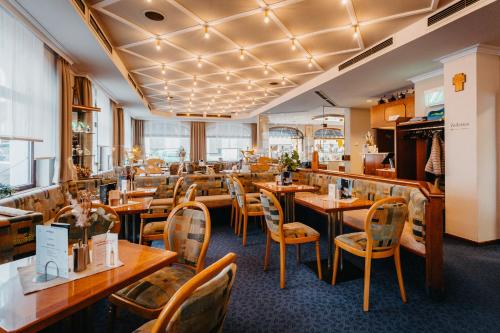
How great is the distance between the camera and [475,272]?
287 centimetres

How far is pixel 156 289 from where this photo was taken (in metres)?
1.55

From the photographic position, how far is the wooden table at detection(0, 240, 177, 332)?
0.86 meters

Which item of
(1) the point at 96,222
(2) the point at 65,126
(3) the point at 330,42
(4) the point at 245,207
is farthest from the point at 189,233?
(3) the point at 330,42

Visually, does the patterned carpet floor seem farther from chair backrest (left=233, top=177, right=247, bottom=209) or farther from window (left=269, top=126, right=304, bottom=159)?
window (left=269, top=126, right=304, bottom=159)

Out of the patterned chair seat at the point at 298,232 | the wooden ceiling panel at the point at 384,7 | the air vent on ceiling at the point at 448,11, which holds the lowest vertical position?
the patterned chair seat at the point at 298,232

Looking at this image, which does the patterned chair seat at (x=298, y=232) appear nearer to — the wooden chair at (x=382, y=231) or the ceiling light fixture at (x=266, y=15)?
the wooden chair at (x=382, y=231)

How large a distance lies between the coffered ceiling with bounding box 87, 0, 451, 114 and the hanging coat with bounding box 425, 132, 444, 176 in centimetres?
209

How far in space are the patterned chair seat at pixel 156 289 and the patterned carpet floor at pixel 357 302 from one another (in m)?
0.57

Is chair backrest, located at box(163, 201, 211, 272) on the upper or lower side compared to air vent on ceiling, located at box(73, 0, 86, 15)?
lower

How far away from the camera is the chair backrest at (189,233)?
5.71ft

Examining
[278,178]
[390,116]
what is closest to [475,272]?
[278,178]

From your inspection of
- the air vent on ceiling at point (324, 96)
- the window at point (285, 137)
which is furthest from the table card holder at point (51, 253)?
the window at point (285, 137)

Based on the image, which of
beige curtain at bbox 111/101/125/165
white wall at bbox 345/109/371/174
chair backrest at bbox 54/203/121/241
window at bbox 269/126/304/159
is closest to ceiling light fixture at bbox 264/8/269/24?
chair backrest at bbox 54/203/121/241

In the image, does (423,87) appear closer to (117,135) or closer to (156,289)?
(156,289)
